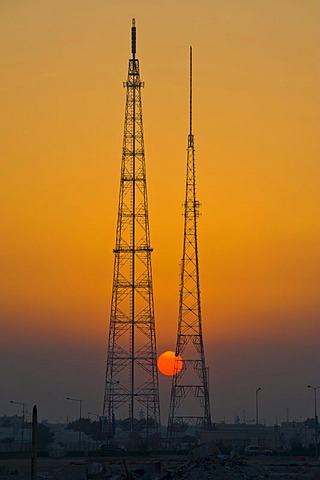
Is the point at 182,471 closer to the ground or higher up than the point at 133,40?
closer to the ground

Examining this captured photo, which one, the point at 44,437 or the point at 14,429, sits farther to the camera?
the point at 14,429

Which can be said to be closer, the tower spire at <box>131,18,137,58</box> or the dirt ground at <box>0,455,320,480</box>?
the dirt ground at <box>0,455,320,480</box>

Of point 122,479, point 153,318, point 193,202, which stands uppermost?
point 193,202

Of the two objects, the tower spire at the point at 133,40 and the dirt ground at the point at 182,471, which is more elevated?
the tower spire at the point at 133,40

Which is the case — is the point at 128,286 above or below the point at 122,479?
above

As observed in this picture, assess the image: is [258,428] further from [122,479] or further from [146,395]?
[122,479]

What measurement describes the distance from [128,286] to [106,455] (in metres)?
16.4

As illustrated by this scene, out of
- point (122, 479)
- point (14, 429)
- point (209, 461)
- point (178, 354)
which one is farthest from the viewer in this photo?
point (14, 429)

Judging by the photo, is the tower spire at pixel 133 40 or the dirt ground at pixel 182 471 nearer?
the dirt ground at pixel 182 471

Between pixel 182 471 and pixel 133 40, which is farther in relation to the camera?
pixel 133 40

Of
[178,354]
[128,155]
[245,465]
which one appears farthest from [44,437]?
[245,465]

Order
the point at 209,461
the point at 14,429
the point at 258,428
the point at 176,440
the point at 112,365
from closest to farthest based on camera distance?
the point at 209,461 → the point at 112,365 → the point at 176,440 → the point at 258,428 → the point at 14,429

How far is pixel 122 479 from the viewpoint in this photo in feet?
192

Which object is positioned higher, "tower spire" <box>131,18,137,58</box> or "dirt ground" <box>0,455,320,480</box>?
"tower spire" <box>131,18,137,58</box>
